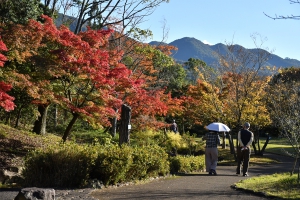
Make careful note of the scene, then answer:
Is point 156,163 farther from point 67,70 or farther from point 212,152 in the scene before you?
point 67,70

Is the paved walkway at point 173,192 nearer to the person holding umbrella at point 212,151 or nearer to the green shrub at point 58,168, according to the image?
the green shrub at point 58,168

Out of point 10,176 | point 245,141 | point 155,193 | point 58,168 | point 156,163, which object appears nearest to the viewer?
point 155,193

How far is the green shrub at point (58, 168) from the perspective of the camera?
7.36 m

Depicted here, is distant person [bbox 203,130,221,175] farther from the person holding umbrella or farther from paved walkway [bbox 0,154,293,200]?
paved walkway [bbox 0,154,293,200]

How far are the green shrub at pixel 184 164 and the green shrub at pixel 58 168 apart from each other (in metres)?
4.29

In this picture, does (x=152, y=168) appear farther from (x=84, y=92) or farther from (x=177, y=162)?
(x=84, y=92)

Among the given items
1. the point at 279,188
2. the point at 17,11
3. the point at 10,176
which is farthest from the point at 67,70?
the point at 279,188

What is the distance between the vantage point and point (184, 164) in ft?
37.9

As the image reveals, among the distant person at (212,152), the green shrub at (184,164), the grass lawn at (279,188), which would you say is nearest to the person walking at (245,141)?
the distant person at (212,152)

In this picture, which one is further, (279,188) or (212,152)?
(212,152)

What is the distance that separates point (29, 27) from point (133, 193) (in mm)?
6418

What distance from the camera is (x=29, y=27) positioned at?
1076cm

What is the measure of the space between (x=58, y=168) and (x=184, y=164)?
204 inches

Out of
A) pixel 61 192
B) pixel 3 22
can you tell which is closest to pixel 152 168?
pixel 61 192
